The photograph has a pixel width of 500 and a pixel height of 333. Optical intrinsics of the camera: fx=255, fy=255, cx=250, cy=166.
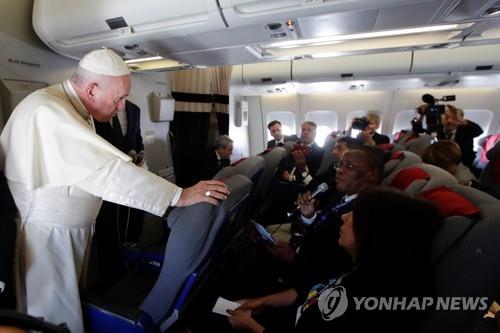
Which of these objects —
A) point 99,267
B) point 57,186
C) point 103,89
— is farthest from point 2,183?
point 99,267

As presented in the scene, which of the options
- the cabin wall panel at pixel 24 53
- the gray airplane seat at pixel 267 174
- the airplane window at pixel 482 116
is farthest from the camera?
the airplane window at pixel 482 116

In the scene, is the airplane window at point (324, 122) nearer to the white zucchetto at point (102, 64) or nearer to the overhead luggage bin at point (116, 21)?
the overhead luggage bin at point (116, 21)

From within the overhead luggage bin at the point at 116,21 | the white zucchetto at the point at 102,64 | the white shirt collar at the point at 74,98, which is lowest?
the white shirt collar at the point at 74,98

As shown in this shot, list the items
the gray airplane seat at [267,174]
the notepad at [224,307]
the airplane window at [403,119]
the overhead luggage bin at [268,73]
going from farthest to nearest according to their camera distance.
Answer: the airplane window at [403,119], the overhead luggage bin at [268,73], the gray airplane seat at [267,174], the notepad at [224,307]

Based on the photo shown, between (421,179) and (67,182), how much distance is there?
5.67 ft

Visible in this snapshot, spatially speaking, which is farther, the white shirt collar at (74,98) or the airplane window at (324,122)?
the airplane window at (324,122)

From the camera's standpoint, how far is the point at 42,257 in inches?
49.6

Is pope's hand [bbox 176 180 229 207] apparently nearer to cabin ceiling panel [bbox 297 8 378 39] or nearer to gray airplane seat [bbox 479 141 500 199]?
cabin ceiling panel [bbox 297 8 378 39]

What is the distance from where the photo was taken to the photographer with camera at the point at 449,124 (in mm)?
3117

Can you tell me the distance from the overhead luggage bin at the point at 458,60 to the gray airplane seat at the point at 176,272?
3567mm

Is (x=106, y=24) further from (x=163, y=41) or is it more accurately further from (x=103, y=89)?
(x=103, y=89)

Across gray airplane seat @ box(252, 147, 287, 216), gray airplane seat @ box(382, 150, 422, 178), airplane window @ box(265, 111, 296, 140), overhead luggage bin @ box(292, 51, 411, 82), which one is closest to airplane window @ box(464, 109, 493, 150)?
overhead luggage bin @ box(292, 51, 411, 82)

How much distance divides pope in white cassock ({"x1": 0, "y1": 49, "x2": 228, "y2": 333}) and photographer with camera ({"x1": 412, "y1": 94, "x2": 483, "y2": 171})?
3139 mm

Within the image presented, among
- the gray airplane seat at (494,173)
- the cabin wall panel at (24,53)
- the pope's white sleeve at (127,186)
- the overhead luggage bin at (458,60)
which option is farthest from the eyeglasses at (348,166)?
the overhead luggage bin at (458,60)
